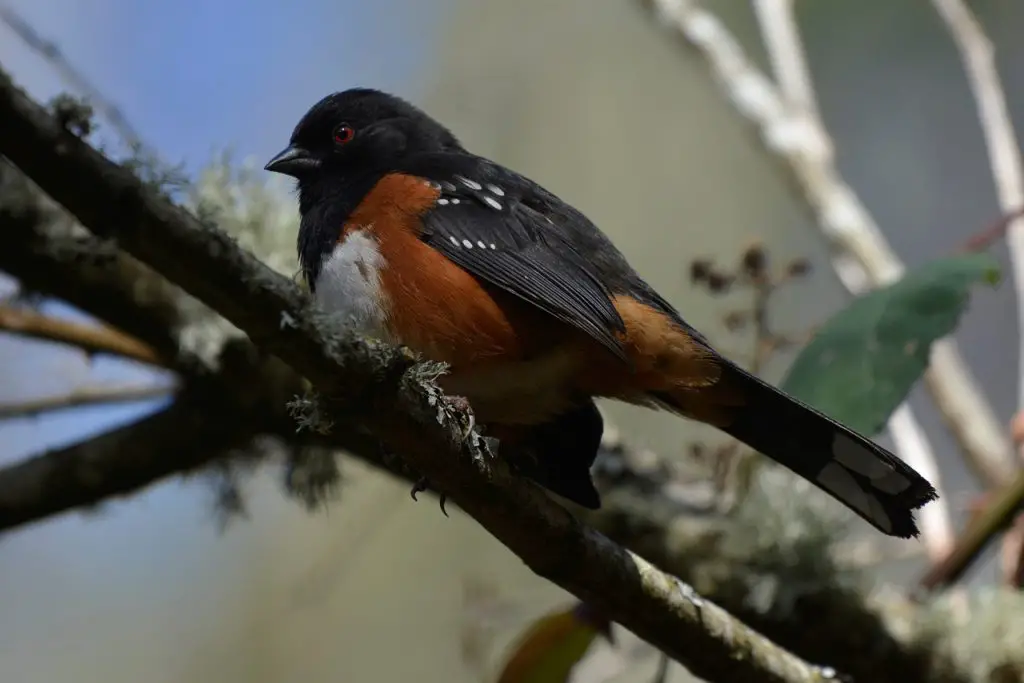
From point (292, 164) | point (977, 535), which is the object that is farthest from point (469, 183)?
point (977, 535)

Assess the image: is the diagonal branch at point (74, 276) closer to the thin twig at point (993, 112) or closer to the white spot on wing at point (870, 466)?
the white spot on wing at point (870, 466)

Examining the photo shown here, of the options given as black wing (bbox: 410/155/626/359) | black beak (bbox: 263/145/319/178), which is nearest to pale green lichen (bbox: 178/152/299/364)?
black beak (bbox: 263/145/319/178)

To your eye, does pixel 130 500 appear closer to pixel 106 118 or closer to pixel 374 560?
pixel 106 118

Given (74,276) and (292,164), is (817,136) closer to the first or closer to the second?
(292,164)

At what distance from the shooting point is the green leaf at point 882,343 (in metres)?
2.03

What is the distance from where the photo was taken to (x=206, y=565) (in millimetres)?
5695

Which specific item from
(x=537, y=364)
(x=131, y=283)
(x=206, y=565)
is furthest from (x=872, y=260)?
(x=206, y=565)

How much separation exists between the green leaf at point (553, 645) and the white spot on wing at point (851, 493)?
0.50 metres

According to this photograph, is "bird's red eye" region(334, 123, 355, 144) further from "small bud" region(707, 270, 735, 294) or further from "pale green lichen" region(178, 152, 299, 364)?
"small bud" region(707, 270, 735, 294)

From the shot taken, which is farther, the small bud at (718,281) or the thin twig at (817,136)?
the thin twig at (817,136)

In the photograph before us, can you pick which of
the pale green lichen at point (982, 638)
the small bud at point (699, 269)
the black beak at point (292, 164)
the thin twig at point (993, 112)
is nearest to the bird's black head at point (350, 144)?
the black beak at point (292, 164)

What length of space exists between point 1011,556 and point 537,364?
50.9 inches

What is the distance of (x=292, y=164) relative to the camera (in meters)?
2.55

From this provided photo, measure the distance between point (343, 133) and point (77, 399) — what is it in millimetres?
1029
